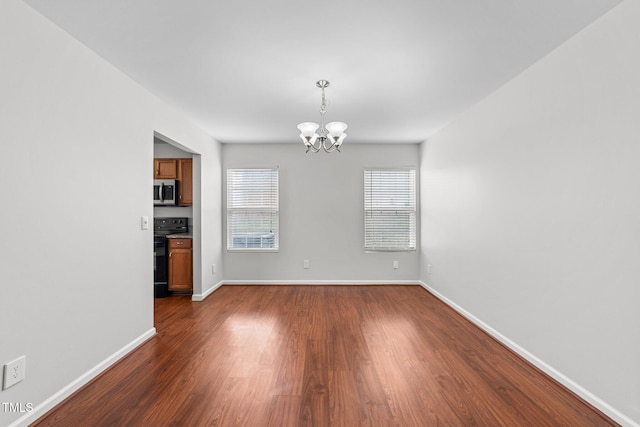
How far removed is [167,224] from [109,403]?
3296 mm

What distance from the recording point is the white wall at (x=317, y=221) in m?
5.23

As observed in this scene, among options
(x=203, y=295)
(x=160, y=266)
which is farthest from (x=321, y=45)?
(x=160, y=266)

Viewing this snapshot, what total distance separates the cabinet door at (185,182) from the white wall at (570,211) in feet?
13.2

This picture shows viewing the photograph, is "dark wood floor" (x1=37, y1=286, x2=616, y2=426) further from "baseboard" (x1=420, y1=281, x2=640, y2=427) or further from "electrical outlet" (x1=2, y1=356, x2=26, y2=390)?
"electrical outlet" (x1=2, y1=356, x2=26, y2=390)

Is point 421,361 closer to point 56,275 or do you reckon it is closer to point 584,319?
point 584,319

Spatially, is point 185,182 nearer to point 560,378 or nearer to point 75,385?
point 75,385

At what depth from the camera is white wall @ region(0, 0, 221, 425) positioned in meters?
1.70

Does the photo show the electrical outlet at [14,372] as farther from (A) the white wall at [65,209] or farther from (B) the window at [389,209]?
(B) the window at [389,209]


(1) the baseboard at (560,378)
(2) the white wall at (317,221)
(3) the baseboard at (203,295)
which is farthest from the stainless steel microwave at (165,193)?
(1) the baseboard at (560,378)

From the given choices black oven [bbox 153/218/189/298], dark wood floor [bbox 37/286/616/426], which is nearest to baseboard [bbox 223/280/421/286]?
black oven [bbox 153/218/189/298]

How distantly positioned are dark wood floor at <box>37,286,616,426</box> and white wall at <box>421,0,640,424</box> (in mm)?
283

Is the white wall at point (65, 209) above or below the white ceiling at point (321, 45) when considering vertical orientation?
below

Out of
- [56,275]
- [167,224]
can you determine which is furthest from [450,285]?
[167,224]

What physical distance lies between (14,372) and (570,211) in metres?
3.61
